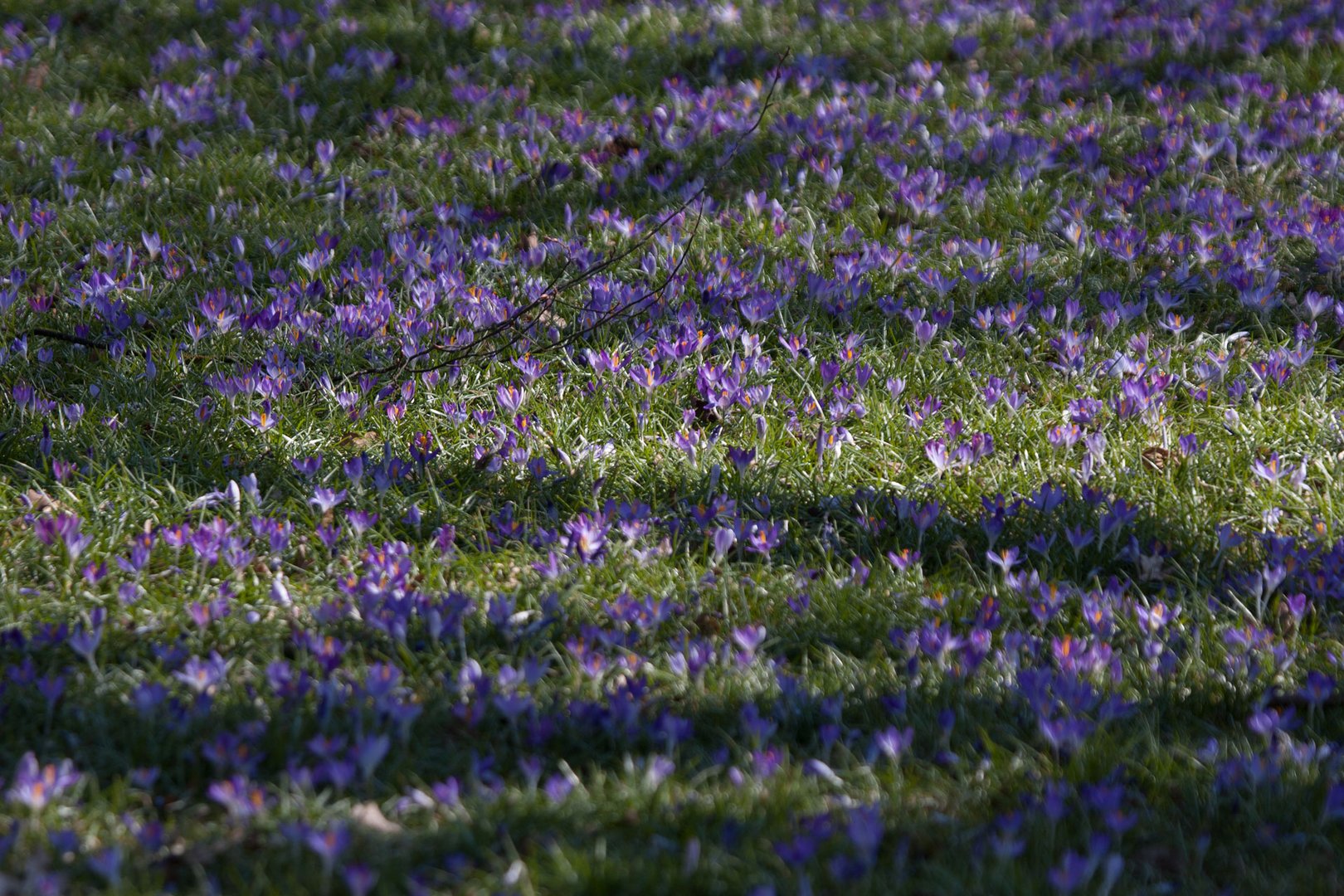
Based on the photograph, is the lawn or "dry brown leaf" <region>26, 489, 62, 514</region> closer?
the lawn

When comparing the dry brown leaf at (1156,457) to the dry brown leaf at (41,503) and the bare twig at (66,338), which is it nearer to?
the dry brown leaf at (41,503)

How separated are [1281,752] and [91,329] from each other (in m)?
4.03

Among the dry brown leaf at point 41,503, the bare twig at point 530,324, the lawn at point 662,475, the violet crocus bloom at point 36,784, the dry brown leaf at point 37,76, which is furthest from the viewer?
the dry brown leaf at point 37,76

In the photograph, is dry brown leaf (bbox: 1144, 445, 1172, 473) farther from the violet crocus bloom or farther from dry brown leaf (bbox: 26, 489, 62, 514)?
dry brown leaf (bbox: 26, 489, 62, 514)

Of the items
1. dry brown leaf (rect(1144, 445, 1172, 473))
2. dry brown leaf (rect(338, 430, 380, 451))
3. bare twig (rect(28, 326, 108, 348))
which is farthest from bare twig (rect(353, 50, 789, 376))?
dry brown leaf (rect(1144, 445, 1172, 473))

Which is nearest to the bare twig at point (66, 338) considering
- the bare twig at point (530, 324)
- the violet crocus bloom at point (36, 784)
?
the bare twig at point (530, 324)

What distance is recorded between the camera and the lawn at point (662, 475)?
2504 mm

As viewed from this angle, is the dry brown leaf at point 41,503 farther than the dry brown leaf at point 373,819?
Yes

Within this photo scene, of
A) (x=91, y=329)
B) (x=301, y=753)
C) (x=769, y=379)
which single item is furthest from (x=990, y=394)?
(x=91, y=329)

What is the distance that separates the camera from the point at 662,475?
3893 mm

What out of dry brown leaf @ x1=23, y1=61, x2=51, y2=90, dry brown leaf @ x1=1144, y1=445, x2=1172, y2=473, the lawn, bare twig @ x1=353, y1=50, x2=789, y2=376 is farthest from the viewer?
dry brown leaf @ x1=23, y1=61, x2=51, y2=90

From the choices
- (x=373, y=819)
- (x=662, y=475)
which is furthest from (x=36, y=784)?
(x=662, y=475)

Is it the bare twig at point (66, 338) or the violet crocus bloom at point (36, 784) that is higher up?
the bare twig at point (66, 338)

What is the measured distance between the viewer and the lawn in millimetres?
2504
